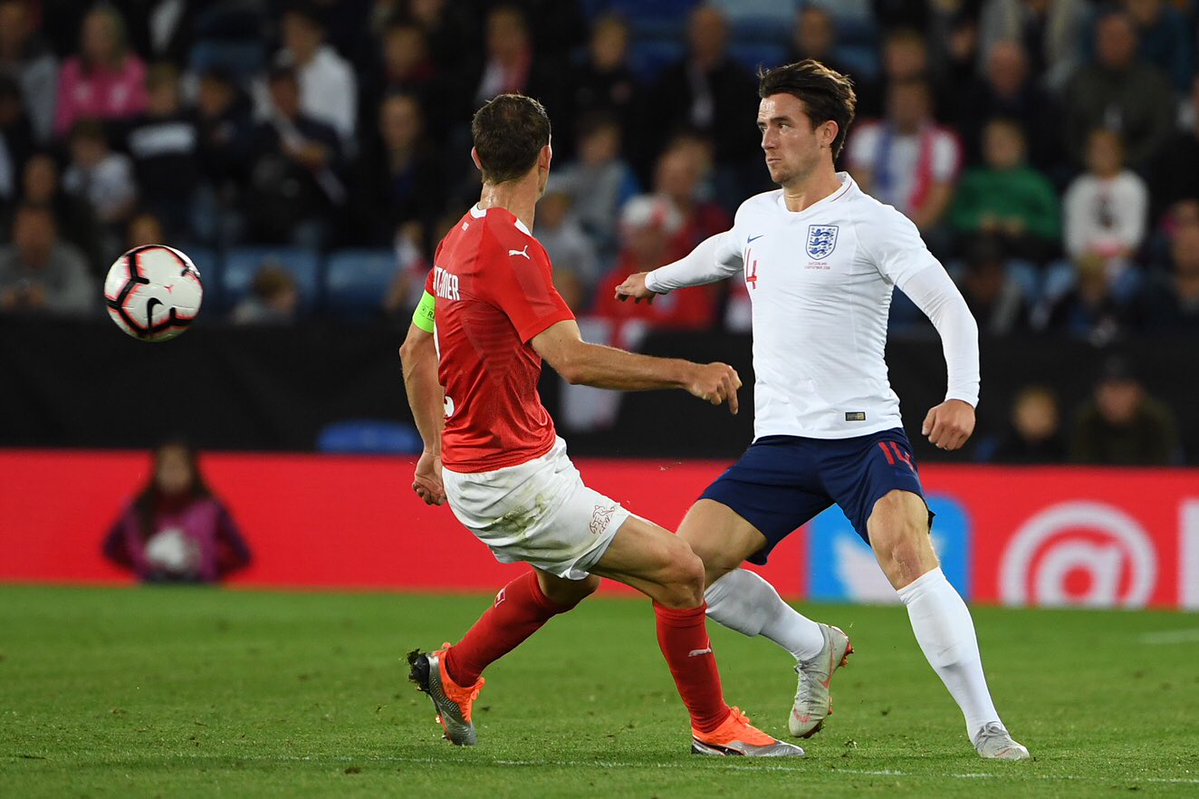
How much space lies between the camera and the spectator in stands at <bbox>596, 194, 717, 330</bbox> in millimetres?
14109

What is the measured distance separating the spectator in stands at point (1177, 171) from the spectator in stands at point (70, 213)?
28.5 ft

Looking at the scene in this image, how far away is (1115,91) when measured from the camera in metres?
15.8

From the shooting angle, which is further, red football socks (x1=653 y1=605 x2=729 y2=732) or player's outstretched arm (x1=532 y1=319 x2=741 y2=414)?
red football socks (x1=653 y1=605 x2=729 y2=732)

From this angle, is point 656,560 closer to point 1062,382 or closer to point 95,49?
point 1062,382

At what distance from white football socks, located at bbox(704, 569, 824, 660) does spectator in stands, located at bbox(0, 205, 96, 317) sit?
892 cm

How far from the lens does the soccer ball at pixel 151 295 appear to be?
296 inches

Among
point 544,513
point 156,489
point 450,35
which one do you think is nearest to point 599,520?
point 544,513

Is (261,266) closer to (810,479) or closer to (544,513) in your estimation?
(810,479)

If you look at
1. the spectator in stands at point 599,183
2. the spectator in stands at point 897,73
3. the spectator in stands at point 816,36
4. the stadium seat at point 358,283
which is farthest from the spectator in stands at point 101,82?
the spectator in stands at point 897,73

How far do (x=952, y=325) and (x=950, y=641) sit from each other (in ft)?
3.57

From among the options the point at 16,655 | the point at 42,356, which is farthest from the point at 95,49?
the point at 16,655

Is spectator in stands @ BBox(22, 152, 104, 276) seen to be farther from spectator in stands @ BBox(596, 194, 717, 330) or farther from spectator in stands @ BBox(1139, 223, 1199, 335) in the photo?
spectator in stands @ BBox(1139, 223, 1199, 335)

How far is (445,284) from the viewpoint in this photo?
6.39m

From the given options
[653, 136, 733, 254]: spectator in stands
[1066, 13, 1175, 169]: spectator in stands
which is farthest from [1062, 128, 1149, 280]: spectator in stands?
[653, 136, 733, 254]: spectator in stands
